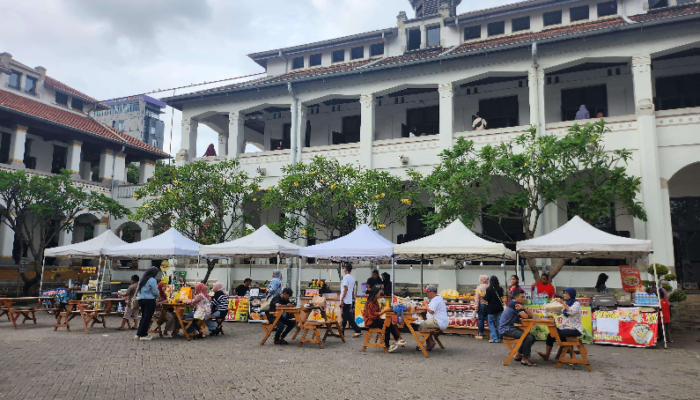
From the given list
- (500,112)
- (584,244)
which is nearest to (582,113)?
(500,112)

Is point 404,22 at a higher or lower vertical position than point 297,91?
higher

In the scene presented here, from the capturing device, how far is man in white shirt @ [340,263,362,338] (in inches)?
490

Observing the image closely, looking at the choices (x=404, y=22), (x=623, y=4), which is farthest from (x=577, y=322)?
(x=404, y=22)

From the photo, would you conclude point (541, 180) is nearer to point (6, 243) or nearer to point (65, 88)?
point (6, 243)

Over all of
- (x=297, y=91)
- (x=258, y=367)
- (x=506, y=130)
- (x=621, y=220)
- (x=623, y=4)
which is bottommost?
(x=258, y=367)

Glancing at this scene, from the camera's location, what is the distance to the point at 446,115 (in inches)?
752

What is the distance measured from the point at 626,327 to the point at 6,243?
1009 inches

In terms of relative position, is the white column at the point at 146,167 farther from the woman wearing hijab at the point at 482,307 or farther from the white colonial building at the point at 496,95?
the woman wearing hijab at the point at 482,307

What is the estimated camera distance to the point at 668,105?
17.6 m

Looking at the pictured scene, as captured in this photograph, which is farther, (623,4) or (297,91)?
(297,91)

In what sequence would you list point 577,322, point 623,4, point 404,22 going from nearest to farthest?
1. point 577,322
2. point 623,4
3. point 404,22

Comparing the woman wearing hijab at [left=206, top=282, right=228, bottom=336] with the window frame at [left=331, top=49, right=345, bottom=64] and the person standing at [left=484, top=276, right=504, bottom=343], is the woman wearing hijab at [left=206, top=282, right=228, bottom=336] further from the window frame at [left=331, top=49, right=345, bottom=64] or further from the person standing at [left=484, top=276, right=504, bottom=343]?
the window frame at [left=331, top=49, right=345, bottom=64]

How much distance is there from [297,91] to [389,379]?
16.4m

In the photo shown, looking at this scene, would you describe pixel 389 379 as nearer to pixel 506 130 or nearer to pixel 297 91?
pixel 506 130
